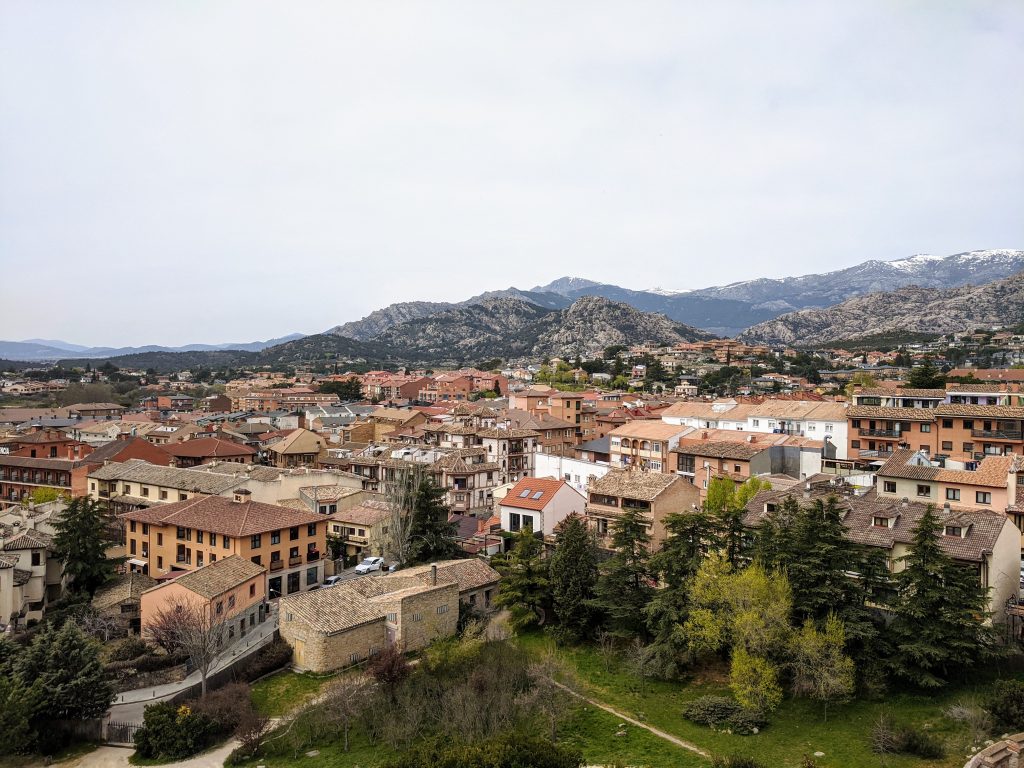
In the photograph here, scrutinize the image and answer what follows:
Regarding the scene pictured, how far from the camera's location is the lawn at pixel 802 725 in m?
21.4

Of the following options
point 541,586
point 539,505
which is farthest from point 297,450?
point 541,586

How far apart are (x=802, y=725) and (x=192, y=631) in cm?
2417

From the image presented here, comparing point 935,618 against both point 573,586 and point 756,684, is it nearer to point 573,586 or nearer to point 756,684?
point 756,684

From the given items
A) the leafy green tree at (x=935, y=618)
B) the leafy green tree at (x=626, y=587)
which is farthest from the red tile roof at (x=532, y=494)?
the leafy green tree at (x=935, y=618)

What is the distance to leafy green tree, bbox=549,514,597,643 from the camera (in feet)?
103

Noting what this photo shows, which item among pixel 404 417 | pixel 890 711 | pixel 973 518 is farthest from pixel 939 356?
pixel 890 711

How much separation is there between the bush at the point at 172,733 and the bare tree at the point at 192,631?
1801mm

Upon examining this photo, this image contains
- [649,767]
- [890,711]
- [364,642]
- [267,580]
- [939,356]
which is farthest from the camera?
[939,356]

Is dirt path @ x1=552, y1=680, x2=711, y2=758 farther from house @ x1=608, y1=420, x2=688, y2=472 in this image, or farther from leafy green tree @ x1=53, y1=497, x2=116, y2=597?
house @ x1=608, y1=420, x2=688, y2=472

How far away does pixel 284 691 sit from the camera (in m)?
27.7

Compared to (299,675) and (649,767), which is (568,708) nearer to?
(649,767)

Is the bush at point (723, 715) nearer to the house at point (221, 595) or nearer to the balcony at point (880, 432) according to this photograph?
the house at point (221, 595)

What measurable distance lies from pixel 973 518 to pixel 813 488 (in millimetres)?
9804

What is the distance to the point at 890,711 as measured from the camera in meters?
23.7
